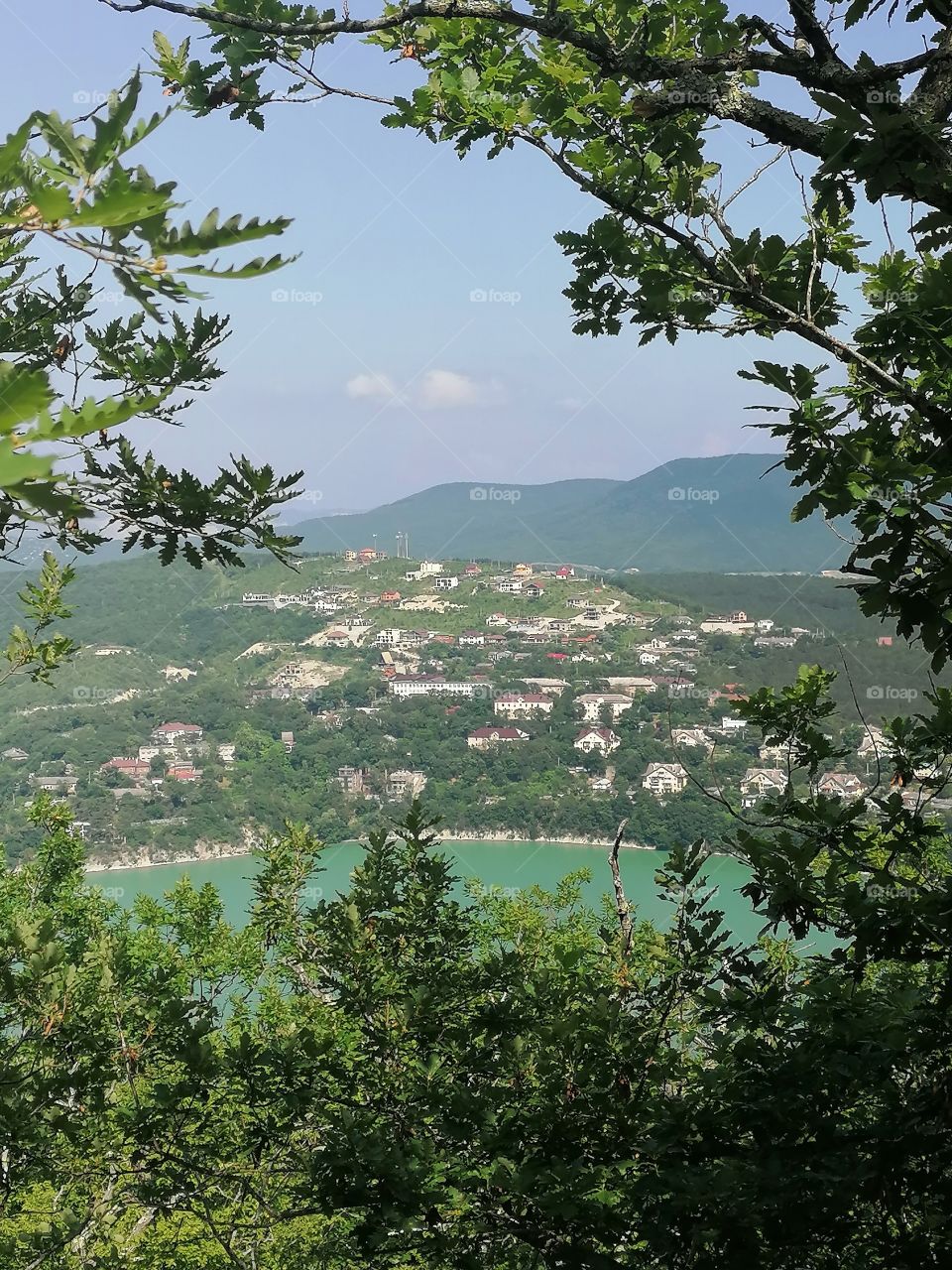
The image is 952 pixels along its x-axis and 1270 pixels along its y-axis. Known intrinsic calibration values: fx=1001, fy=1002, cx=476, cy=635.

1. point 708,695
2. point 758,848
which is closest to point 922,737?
point 758,848

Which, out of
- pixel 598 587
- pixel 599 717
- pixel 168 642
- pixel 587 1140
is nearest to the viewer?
pixel 587 1140

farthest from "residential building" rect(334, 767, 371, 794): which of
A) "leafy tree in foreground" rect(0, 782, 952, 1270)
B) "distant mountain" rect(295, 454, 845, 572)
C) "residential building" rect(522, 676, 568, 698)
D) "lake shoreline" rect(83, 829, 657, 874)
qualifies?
"distant mountain" rect(295, 454, 845, 572)

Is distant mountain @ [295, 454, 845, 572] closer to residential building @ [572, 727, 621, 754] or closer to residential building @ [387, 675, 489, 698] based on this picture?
residential building @ [387, 675, 489, 698]

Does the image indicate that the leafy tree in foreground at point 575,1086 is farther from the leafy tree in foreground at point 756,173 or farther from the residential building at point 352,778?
the residential building at point 352,778

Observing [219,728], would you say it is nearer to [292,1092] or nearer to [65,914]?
[65,914]

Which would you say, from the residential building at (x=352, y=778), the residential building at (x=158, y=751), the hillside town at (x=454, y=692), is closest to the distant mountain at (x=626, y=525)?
the hillside town at (x=454, y=692)
